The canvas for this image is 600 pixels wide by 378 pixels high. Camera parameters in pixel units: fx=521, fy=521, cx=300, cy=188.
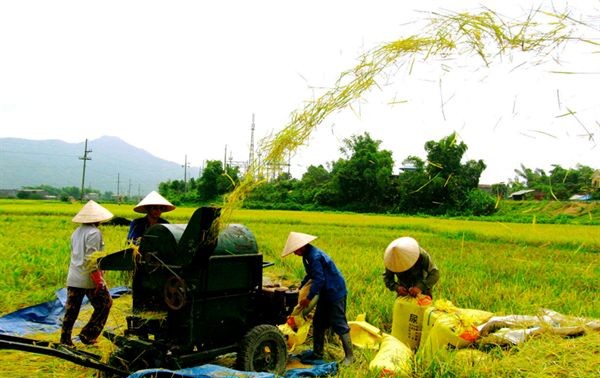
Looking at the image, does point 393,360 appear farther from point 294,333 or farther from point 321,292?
point 294,333

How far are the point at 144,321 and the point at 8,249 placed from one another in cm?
731

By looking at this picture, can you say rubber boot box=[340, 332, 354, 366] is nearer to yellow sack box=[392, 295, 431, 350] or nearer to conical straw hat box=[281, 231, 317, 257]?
yellow sack box=[392, 295, 431, 350]

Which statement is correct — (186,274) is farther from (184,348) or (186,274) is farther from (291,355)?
(291,355)

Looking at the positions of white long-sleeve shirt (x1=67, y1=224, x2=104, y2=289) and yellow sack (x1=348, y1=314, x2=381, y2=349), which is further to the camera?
yellow sack (x1=348, y1=314, x2=381, y2=349)

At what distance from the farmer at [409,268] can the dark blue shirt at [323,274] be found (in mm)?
502

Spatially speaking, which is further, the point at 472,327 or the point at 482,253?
the point at 482,253

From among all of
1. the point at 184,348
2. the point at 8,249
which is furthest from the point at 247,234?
the point at 8,249

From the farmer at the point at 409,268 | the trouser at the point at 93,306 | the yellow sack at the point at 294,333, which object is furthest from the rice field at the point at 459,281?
the farmer at the point at 409,268

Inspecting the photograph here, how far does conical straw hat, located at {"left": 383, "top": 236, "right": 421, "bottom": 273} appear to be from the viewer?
480cm

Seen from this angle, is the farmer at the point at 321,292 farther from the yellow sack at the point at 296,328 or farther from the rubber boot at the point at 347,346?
the yellow sack at the point at 296,328

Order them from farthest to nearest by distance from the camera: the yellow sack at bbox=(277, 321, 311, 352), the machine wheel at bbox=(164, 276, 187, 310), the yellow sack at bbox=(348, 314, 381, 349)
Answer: the yellow sack at bbox=(348, 314, 381, 349), the yellow sack at bbox=(277, 321, 311, 352), the machine wheel at bbox=(164, 276, 187, 310)

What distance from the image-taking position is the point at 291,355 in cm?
510

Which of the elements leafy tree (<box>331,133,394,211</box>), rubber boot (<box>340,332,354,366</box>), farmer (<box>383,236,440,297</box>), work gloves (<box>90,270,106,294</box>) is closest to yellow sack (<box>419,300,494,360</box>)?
farmer (<box>383,236,440,297</box>)

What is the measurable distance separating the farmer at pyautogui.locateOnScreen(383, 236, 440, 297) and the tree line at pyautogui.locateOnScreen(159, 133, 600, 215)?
499mm
